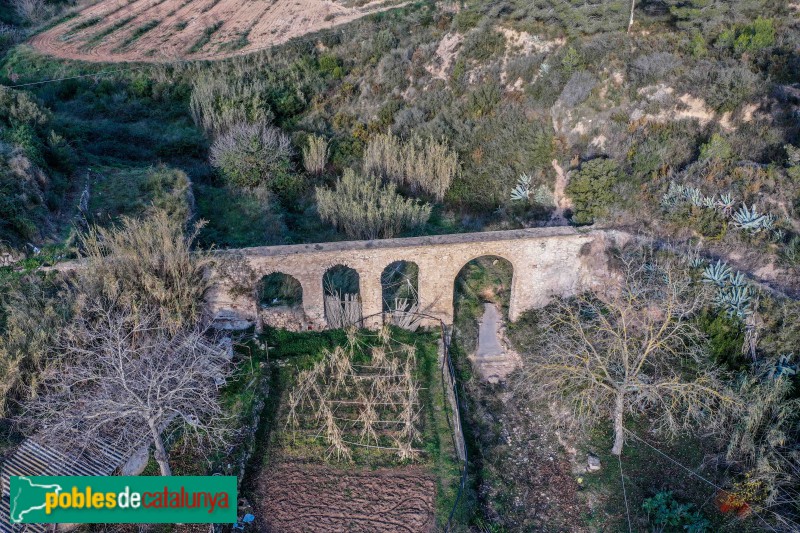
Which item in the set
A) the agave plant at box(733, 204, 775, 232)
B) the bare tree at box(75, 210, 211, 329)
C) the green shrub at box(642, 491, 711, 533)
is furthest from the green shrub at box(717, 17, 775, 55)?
the bare tree at box(75, 210, 211, 329)

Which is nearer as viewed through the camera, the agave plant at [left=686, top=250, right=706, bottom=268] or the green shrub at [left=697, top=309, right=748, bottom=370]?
the green shrub at [left=697, top=309, right=748, bottom=370]

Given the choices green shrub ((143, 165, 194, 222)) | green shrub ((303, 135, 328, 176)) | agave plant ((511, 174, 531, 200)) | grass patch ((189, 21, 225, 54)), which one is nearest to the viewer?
green shrub ((143, 165, 194, 222))

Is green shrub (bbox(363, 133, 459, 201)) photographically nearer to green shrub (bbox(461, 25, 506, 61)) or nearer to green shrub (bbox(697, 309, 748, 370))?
green shrub (bbox(461, 25, 506, 61))

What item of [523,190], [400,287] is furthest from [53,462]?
[523,190]

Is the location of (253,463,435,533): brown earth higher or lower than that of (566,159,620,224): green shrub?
lower

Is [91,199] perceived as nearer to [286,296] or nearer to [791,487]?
[286,296]

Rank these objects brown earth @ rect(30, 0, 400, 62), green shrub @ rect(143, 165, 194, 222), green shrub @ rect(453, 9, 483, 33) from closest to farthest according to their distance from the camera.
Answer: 1. green shrub @ rect(143, 165, 194, 222)
2. green shrub @ rect(453, 9, 483, 33)
3. brown earth @ rect(30, 0, 400, 62)

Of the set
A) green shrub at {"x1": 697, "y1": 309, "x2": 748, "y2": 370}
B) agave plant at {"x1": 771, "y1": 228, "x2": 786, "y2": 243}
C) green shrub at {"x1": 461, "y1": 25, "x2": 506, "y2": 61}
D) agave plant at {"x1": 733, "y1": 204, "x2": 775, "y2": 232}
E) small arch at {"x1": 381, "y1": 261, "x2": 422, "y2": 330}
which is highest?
green shrub at {"x1": 461, "y1": 25, "x2": 506, "y2": 61}

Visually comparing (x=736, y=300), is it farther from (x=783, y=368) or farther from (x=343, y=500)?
(x=343, y=500)
